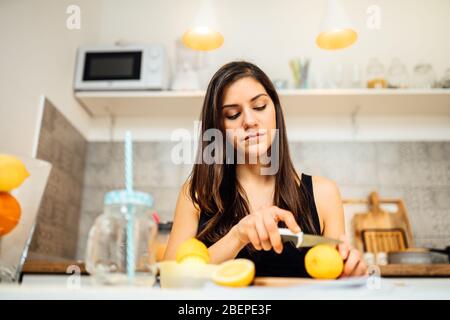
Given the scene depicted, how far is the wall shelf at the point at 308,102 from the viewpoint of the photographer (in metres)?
2.23

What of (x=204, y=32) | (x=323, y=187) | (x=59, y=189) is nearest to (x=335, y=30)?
(x=204, y=32)

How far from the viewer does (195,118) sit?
2525 mm

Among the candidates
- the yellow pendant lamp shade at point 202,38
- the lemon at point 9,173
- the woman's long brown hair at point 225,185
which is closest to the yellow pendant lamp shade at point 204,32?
the yellow pendant lamp shade at point 202,38

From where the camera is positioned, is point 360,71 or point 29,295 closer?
point 29,295

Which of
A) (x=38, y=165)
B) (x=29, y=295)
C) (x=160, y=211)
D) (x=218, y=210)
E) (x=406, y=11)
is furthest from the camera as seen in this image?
(x=406, y=11)

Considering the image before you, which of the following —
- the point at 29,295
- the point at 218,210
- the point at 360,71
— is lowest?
the point at 29,295

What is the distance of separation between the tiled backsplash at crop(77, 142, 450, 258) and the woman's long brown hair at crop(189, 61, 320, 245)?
1216 millimetres

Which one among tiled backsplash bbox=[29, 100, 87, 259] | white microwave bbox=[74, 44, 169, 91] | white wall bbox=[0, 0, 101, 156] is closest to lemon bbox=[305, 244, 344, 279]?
white wall bbox=[0, 0, 101, 156]

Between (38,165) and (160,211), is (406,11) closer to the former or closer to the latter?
(160,211)

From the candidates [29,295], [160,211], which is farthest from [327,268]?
[160,211]

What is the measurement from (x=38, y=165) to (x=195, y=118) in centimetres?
158

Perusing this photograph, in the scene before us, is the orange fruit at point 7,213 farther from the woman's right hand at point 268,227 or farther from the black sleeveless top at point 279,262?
the black sleeveless top at point 279,262

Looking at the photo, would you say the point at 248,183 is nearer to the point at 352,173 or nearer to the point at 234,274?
the point at 234,274

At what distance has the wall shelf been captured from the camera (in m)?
2.23
